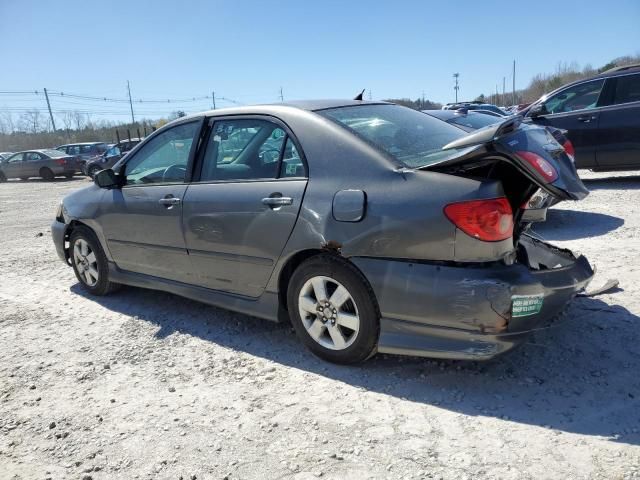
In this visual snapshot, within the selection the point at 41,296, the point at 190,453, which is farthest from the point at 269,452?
the point at 41,296

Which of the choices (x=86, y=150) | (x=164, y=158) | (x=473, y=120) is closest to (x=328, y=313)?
(x=164, y=158)

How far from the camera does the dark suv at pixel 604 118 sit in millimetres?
7777

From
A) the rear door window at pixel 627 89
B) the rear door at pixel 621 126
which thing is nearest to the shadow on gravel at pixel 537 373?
the rear door at pixel 621 126

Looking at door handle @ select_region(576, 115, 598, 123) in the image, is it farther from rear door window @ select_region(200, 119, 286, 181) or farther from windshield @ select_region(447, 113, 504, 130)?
rear door window @ select_region(200, 119, 286, 181)

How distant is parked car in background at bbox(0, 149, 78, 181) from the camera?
2256 cm

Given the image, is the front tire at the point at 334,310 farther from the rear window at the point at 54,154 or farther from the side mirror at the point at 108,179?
the rear window at the point at 54,154

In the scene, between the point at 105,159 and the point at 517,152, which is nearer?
the point at 517,152

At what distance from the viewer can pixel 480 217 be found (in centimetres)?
256

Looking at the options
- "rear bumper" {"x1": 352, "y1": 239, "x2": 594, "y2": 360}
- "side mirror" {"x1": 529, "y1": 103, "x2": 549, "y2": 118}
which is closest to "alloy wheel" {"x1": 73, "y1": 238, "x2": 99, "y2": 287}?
"rear bumper" {"x1": 352, "y1": 239, "x2": 594, "y2": 360}

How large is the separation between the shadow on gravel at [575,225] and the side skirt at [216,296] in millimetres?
3696

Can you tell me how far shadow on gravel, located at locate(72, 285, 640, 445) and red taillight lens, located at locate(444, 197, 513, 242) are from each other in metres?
0.86

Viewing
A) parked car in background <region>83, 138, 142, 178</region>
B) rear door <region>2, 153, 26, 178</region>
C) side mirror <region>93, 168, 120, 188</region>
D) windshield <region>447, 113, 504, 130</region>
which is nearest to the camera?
side mirror <region>93, 168, 120, 188</region>

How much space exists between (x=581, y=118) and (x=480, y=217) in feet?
22.2

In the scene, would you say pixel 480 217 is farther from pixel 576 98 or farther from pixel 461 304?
pixel 576 98
